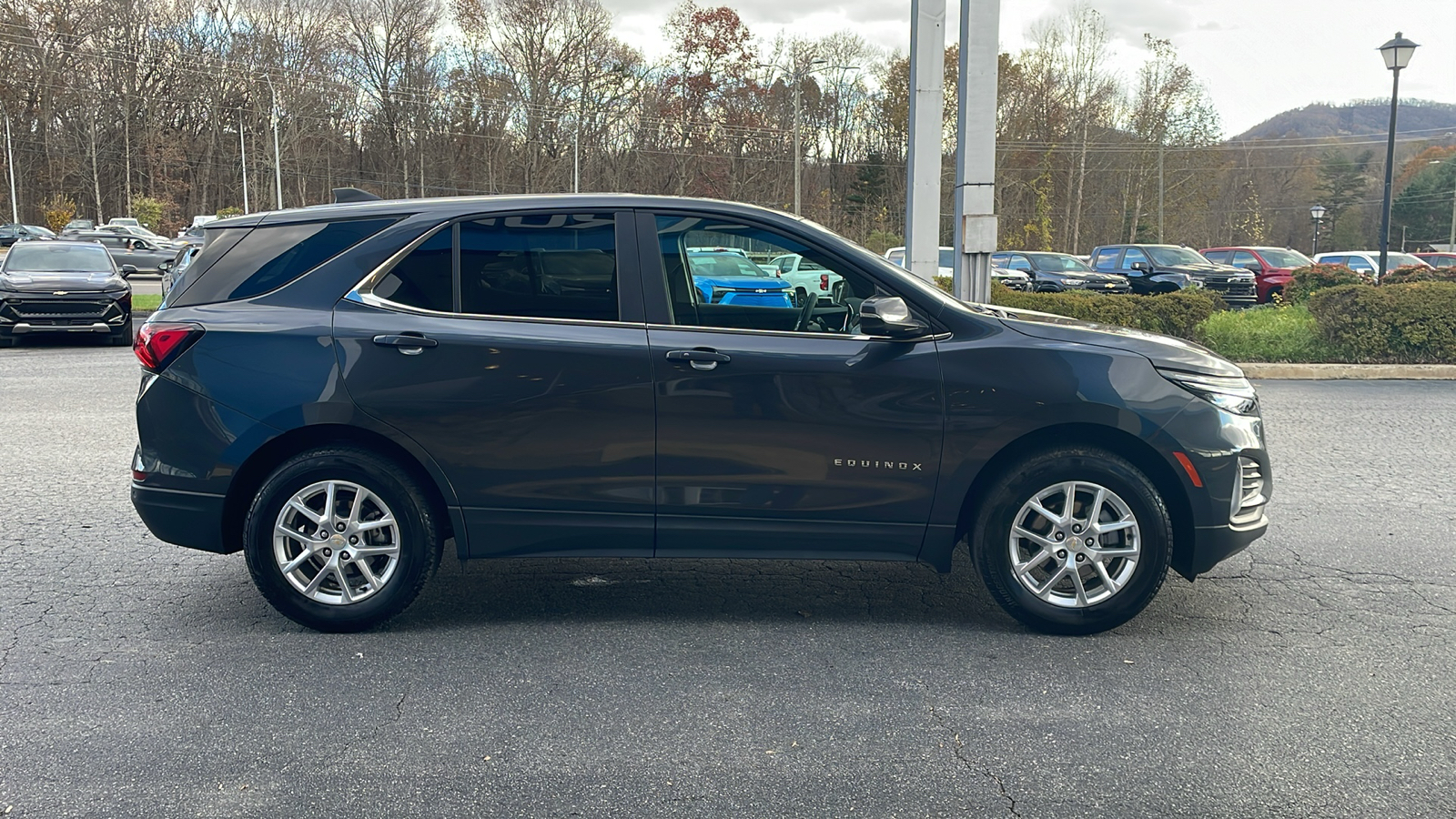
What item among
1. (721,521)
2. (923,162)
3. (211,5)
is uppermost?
(211,5)

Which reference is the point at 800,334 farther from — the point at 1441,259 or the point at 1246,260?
the point at 1441,259

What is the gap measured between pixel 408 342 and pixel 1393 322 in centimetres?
1319

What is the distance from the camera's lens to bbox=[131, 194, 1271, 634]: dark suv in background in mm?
4250

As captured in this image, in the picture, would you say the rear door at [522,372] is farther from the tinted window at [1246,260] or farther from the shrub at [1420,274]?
the tinted window at [1246,260]

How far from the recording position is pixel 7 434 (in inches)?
344

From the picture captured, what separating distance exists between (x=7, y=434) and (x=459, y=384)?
21.5 feet

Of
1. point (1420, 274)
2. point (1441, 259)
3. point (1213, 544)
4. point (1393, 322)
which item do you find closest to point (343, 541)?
point (1213, 544)

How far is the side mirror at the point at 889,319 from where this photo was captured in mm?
4172

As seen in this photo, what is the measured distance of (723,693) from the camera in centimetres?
381

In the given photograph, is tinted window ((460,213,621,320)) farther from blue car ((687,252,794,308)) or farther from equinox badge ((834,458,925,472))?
equinox badge ((834,458,925,472))

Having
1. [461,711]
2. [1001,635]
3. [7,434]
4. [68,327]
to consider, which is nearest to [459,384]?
[461,711]

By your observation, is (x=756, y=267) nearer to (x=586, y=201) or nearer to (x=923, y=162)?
(x=586, y=201)

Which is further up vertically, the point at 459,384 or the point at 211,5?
the point at 211,5

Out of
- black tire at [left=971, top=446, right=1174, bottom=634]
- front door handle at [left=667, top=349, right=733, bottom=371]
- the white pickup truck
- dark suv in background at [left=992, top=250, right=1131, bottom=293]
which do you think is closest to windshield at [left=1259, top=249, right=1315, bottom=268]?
dark suv in background at [left=992, top=250, right=1131, bottom=293]
